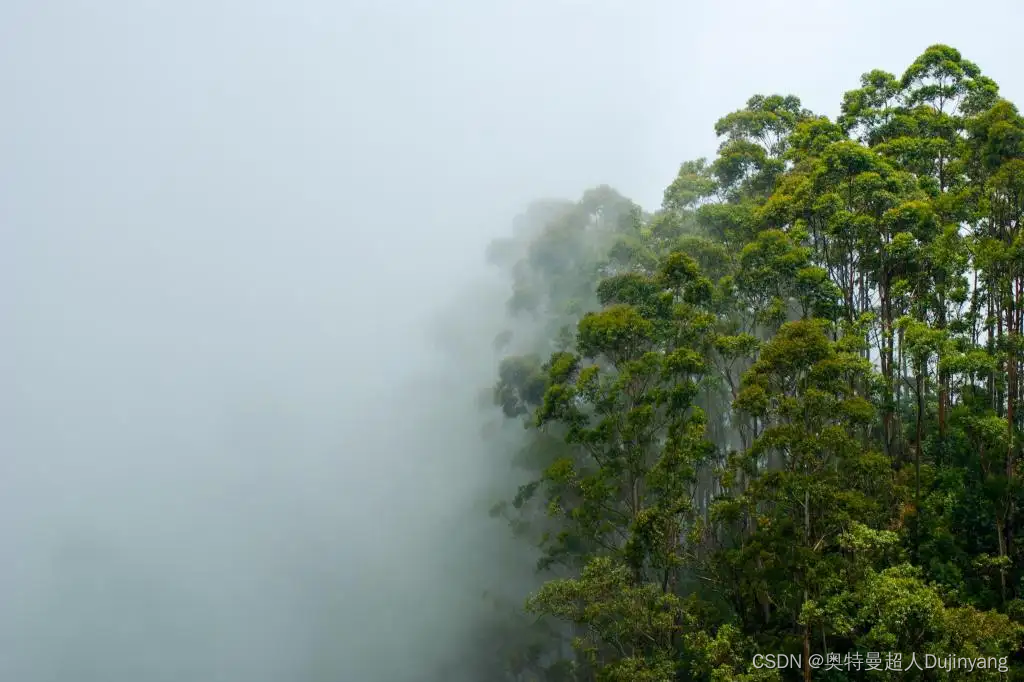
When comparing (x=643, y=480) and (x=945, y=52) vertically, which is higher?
(x=945, y=52)

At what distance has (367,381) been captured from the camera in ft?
364

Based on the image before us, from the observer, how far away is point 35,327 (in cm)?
14475

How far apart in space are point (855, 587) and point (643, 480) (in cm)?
1187

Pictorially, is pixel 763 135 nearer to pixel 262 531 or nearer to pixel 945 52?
pixel 945 52

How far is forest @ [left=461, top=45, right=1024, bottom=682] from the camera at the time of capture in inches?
640

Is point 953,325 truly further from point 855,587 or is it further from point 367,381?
point 367,381

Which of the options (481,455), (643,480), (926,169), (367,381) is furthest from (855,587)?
(367,381)

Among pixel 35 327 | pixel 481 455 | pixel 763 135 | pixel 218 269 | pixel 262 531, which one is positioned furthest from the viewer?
pixel 218 269

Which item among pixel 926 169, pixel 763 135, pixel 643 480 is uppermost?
pixel 763 135

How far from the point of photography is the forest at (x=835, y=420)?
1625 cm

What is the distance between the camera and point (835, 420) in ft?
A: 58.4

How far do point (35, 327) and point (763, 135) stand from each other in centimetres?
15385

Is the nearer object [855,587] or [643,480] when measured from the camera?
[855,587]

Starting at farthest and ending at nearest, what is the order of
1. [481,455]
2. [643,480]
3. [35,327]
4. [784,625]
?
1. [35,327]
2. [481,455]
3. [643,480]
4. [784,625]
